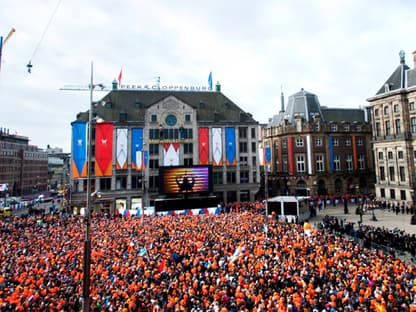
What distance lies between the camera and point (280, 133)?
217 ft

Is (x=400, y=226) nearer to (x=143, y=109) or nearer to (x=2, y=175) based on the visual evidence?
(x=143, y=109)

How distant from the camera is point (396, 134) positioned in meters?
52.8

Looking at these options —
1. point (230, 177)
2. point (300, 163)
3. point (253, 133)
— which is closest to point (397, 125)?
point (300, 163)

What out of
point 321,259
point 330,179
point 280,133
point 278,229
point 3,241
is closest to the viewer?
point 321,259

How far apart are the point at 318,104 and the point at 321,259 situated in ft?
189

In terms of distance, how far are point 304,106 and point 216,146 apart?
27040 millimetres

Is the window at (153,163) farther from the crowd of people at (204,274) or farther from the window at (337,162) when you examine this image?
the window at (337,162)

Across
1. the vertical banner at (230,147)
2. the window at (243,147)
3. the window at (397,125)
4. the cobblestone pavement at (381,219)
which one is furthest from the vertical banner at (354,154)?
the vertical banner at (230,147)

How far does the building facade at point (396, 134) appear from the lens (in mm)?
50281

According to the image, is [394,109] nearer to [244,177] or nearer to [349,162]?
[349,162]

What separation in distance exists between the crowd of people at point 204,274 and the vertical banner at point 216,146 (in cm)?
2857

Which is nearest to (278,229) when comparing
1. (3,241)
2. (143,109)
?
(3,241)

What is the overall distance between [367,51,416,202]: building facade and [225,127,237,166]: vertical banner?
1207 inches

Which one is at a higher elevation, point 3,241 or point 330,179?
point 330,179
